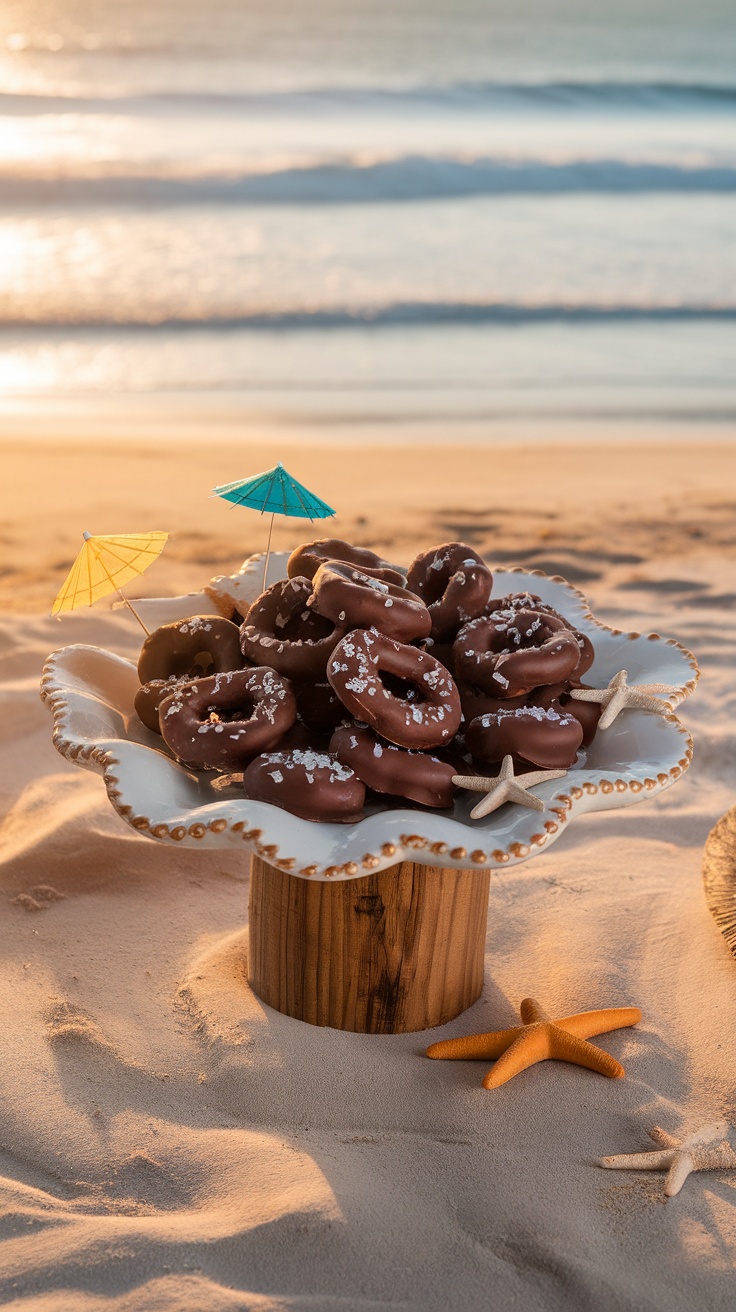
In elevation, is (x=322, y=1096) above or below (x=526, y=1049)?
below

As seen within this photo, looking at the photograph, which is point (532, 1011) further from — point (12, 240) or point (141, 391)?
point (12, 240)

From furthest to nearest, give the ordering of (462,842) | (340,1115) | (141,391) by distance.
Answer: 1. (141,391)
2. (340,1115)
3. (462,842)

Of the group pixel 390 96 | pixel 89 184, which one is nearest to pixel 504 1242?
pixel 89 184

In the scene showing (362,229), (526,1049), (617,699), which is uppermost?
(362,229)

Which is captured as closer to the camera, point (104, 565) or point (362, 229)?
point (104, 565)

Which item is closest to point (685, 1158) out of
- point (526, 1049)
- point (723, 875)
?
point (526, 1049)

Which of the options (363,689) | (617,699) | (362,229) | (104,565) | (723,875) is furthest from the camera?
(362,229)

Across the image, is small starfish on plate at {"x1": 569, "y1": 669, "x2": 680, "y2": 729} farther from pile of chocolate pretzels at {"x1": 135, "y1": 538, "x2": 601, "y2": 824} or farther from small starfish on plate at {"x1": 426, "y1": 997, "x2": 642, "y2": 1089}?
small starfish on plate at {"x1": 426, "y1": 997, "x2": 642, "y2": 1089}

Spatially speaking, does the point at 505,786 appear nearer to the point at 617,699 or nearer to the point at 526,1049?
the point at 617,699

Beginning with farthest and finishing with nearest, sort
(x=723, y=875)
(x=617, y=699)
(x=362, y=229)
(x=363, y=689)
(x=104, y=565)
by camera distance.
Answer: (x=362, y=229), (x=723, y=875), (x=104, y=565), (x=617, y=699), (x=363, y=689)
